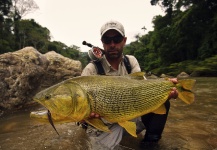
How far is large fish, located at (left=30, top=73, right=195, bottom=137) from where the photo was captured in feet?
8.05

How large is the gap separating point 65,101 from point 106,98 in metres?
0.45

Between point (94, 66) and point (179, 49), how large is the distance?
34.2m

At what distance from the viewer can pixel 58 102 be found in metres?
2.44

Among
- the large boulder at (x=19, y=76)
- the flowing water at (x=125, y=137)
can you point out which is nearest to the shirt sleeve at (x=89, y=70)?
the flowing water at (x=125, y=137)

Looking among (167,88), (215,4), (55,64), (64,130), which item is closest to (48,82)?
(55,64)

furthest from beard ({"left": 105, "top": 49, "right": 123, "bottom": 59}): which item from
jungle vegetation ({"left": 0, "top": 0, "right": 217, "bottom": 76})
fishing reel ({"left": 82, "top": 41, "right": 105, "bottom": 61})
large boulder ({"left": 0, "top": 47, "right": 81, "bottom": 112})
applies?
jungle vegetation ({"left": 0, "top": 0, "right": 217, "bottom": 76})

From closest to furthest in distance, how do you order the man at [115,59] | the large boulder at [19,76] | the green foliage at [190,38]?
1. the man at [115,59]
2. the large boulder at [19,76]
3. the green foliage at [190,38]

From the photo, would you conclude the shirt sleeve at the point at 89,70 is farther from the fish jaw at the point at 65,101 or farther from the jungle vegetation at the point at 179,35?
the jungle vegetation at the point at 179,35

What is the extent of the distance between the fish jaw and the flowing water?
1.15 metres

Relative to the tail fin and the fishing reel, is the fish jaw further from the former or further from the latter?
the fishing reel

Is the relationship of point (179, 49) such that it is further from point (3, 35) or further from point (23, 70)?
point (23, 70)

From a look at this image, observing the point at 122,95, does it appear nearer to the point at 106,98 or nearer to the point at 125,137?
the point at 106,98

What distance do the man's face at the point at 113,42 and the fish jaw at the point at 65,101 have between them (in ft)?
4.64

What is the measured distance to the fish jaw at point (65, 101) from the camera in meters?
2.43
